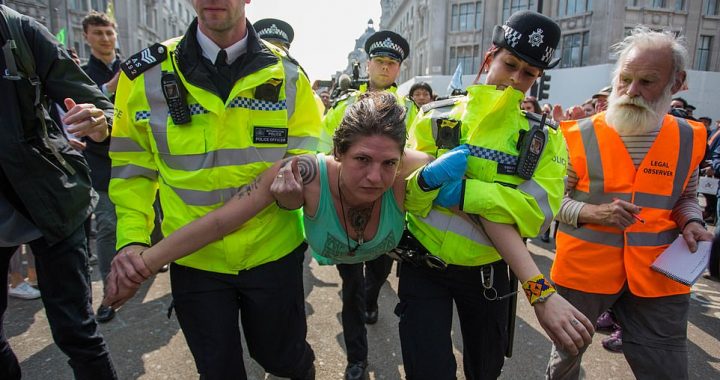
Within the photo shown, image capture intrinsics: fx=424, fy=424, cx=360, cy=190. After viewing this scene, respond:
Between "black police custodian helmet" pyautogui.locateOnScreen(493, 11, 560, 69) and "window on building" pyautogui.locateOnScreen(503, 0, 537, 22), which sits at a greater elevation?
"window on building" pyautogui.locateOnScreen(503, 0, 537, 22)

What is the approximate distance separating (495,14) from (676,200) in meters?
35.7

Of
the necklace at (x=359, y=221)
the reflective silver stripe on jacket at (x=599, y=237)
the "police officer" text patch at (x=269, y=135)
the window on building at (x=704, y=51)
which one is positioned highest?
the window on building at (x=704, y=51)

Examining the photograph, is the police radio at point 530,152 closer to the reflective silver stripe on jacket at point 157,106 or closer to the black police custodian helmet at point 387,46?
the reflective silver stripe on jacket at point 157,106

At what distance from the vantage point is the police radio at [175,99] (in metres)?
1.83

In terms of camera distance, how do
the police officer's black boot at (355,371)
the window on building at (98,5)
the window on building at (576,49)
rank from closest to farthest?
the police officer's black boot at (355,371) < the window on building at (576,49) < the window on building at (98,5)

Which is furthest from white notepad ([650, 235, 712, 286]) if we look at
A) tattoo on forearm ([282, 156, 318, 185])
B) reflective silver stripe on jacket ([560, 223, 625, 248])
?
tattoo on forearm ([282, 156, 318, 185])

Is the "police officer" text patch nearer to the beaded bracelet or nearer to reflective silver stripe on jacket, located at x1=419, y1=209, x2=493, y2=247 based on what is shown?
reflective silver stripe on jacket, located at x1=419, y1=209, x2=493, y2=247

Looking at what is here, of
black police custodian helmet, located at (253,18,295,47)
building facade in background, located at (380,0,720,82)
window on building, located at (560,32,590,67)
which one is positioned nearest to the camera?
black police custodian helmet, located at (253,18,295,47)

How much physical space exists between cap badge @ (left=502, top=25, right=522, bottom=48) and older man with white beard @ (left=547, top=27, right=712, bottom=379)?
2.83ft

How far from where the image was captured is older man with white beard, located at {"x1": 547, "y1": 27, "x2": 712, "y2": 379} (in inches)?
86.4

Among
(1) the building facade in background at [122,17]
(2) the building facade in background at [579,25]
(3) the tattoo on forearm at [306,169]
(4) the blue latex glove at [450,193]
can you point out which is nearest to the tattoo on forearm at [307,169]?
(3) the tattoo on forearm at [306,169]

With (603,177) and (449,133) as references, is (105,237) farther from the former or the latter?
(603,177)

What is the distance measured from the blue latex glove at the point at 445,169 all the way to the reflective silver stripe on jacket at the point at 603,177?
41.9 inches

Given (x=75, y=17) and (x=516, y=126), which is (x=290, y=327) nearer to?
(x=516, y=126)
